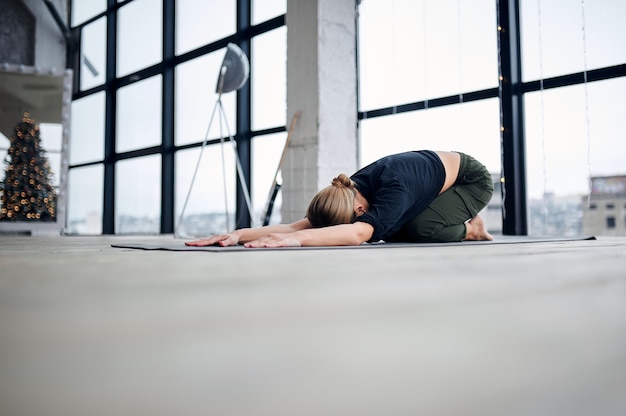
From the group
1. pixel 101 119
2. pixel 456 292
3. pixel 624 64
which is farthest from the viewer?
pixel 101 119

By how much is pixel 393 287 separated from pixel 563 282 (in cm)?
20

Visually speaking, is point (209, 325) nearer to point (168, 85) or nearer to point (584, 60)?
point (584, 60)

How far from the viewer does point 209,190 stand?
18.9 feet

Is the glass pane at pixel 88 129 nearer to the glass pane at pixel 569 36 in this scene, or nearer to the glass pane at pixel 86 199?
the glass pane at pixel 86 199

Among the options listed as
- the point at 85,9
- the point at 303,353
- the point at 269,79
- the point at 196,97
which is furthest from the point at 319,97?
the point at 85,9

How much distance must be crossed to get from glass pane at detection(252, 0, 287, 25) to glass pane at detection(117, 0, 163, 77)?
5.60 ft

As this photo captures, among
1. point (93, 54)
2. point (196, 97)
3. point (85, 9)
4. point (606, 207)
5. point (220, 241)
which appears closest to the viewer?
point (220, 241)

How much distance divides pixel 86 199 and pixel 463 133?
603cm

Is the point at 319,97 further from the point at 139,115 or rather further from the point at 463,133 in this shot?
the point at 139,115

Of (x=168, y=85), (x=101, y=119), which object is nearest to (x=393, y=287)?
(x=168, y=85)

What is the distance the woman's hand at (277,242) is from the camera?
1.45 meters

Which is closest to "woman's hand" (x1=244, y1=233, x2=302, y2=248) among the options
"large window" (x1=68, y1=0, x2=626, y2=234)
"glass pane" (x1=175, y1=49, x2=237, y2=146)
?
"large window" (x1=68, y1=0, x2=626, y2=234)

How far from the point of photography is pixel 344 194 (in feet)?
5.56

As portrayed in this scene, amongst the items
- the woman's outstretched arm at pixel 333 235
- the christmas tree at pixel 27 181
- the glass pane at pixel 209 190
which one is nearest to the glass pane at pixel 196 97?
the glass pane at pixel 209 190
